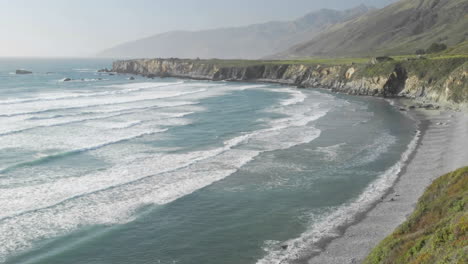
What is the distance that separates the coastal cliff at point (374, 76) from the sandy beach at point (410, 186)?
1207 centimetres

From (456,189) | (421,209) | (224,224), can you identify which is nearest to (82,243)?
(224,224)

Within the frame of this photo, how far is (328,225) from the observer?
23516 millimetres

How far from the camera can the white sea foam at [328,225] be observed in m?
20.1

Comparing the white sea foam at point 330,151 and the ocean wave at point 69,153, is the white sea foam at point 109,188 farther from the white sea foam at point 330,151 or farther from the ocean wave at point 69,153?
the white sea foam at point 330,151

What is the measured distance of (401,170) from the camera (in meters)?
33.0

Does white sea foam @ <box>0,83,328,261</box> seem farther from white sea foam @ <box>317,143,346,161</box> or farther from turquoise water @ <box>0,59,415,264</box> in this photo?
white sea foam @ <box>317,143,346,161</box>

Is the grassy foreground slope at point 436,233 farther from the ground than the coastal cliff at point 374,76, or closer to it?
closer to it

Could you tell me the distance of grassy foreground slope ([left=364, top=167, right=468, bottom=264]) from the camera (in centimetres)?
1309

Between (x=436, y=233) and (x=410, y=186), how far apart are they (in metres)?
15.3

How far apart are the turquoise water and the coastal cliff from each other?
456 inches

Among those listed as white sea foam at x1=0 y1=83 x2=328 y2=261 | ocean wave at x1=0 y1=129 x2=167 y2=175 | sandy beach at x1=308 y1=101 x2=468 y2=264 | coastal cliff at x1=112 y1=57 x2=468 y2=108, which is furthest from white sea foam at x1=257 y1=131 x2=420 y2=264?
coastal cliff at x1=112 y1=57 x2=468 y2=108

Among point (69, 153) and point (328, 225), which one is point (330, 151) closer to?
point (328, 225)

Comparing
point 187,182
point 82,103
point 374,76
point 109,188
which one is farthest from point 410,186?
point 82,103

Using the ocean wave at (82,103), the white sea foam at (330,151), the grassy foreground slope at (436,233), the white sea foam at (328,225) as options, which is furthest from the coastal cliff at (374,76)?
the grassy foreground slope at (436,233)
